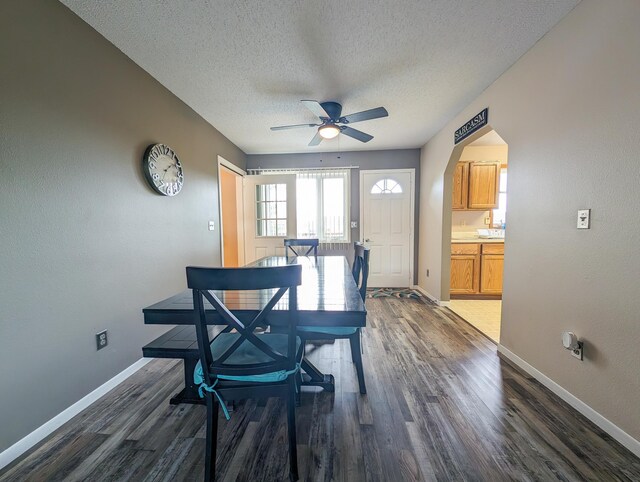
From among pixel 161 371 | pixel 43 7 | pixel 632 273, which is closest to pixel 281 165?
pixel 43 7

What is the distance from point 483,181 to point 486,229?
808 millimetres

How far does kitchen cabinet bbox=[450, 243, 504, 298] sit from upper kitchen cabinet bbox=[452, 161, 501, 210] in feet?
A: 2.31

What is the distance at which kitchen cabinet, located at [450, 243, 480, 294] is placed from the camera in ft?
Result: 12.4

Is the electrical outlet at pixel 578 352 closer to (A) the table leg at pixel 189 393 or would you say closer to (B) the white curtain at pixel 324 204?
(A) the table leg at pixel 189 393

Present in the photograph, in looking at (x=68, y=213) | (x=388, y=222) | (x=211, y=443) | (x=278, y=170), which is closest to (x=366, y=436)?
(x=211, y=443)

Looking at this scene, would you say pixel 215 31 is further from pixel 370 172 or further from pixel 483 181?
pixel 483 181

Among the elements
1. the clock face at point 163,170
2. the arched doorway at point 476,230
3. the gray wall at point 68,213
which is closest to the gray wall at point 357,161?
the arched doorway at point 476,230

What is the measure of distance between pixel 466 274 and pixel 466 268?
9 centimetres

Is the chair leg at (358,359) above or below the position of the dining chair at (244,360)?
below

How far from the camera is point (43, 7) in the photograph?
141 cm

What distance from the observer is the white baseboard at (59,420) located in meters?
1.24

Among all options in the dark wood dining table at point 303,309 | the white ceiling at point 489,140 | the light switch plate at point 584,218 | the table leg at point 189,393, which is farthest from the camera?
Result: the white ceiling at point 489,140

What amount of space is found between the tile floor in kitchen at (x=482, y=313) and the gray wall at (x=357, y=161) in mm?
1011

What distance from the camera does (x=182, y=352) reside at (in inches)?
58.9
